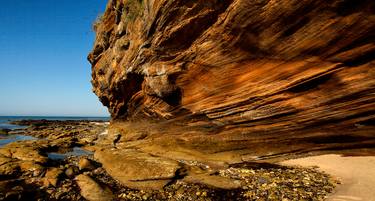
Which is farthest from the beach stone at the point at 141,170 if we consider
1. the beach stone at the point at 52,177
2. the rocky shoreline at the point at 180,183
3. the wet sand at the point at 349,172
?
the wet sand at the point at 349,172

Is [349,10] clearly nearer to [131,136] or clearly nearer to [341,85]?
[341,85]

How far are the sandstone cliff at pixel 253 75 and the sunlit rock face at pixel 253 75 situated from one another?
1.7 inches

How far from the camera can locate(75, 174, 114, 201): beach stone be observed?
10.2m

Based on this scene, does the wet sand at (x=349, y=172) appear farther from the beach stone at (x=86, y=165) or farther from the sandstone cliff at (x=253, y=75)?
the beach stone at (x=86, y=165)

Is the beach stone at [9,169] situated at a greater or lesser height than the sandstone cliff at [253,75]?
lesser

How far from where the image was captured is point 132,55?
66.8ft

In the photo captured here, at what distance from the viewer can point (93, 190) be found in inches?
424

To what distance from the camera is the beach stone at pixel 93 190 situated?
10.2 meters

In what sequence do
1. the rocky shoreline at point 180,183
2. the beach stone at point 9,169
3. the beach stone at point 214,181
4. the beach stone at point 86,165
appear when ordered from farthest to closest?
1. the beach stone at point 86,165
2. the beach stone at point 9,169
3. the beach stone at point 214,181
4. the rocky shoreline at point 180,183

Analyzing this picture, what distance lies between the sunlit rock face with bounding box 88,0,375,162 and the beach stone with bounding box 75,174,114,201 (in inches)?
251

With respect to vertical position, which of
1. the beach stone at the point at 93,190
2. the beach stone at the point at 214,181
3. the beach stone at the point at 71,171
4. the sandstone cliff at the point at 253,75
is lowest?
the beach stone at the point at 93,190

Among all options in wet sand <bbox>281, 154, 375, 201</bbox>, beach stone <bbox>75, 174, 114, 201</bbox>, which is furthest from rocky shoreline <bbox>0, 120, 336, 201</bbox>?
wet sand <bbox>281, 154, 375, 201</bbox>

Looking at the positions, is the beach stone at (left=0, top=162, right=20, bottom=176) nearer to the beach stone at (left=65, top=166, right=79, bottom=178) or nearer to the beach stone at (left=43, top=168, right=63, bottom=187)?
the beach stone at (left=43, top=168, right=63, bottom=187)

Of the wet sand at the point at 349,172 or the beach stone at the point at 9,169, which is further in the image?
the beach stone at the point at 9,169
